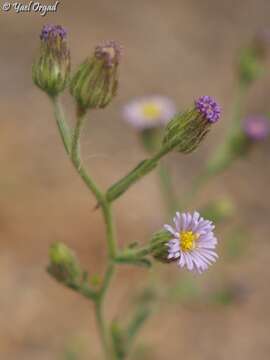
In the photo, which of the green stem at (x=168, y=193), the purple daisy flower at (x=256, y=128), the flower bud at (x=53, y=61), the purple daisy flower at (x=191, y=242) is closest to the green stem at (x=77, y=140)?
the flower bud at (x=53, y=61)

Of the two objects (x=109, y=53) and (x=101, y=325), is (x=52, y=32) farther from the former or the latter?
(x=101, y=325)

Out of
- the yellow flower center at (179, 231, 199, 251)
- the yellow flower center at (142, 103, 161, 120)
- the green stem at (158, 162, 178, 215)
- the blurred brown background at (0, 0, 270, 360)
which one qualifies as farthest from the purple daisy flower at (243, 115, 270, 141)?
the yellow flower center at (179, 231, 199, 251)

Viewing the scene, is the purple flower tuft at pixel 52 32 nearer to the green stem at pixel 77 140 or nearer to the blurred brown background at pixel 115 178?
the green stem at pixel 77 140

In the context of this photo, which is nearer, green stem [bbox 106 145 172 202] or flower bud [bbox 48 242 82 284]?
green stem [bbox 106 145 172 202]

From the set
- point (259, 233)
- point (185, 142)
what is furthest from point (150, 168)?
point (259, 233)

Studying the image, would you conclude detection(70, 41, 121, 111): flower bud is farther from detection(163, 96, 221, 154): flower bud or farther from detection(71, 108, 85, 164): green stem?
detection(163, 96, 221, 154): flower bud

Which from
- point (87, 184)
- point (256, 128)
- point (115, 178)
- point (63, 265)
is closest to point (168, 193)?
point (256, 128)

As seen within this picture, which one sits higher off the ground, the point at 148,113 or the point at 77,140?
the point at 148,113
